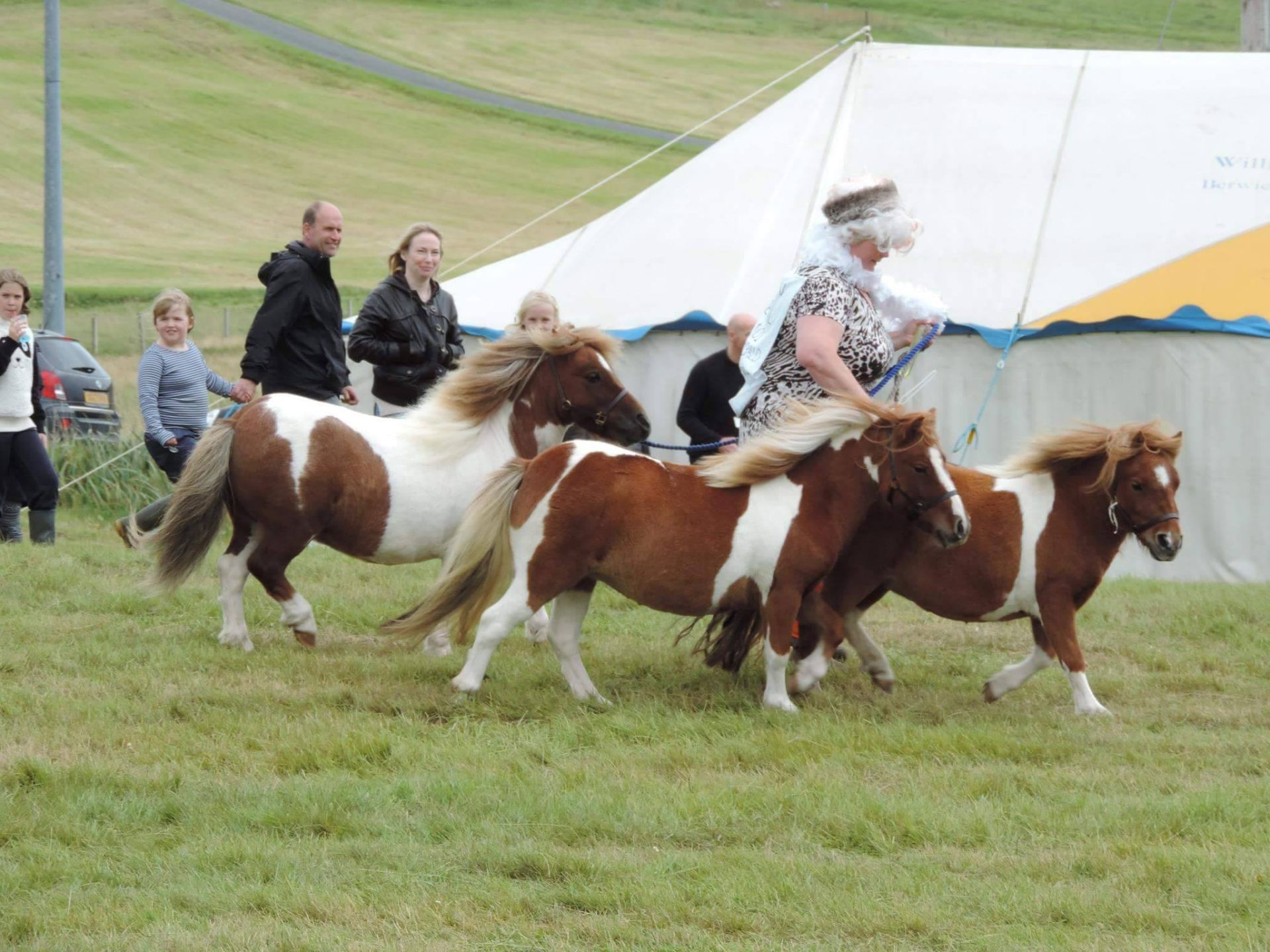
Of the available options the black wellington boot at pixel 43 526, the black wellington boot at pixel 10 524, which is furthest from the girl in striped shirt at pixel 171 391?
the black wellington boot at pixel 10 524

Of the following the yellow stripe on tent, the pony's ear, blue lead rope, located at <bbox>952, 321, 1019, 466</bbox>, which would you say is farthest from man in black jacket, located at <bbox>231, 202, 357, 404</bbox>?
the yellow stripe on tent

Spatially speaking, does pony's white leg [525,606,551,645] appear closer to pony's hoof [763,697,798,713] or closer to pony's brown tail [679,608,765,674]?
pony's brown tail [679,608,765,674]

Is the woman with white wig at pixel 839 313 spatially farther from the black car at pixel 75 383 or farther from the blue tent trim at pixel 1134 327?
the black car at pixel 75 383

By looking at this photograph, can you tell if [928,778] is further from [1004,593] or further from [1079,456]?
[1079,456]

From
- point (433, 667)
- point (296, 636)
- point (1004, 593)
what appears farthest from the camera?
point (296, 636)

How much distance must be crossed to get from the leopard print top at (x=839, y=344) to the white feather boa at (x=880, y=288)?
43mm

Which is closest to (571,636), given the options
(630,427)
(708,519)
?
(708,519)

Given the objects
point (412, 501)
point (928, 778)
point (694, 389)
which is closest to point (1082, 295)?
point (694, 389)

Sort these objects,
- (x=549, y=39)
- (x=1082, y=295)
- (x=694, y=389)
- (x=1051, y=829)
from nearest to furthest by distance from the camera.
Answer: (x=1051, y=829) → (x=694, y=389) → (x=1082, y=295) → (x=549, y=39)

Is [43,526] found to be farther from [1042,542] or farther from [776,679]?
[1042,542]

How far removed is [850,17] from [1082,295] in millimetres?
65339

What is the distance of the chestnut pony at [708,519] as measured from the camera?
19.0 ft

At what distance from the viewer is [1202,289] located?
10.6 metres

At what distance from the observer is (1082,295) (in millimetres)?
10805
